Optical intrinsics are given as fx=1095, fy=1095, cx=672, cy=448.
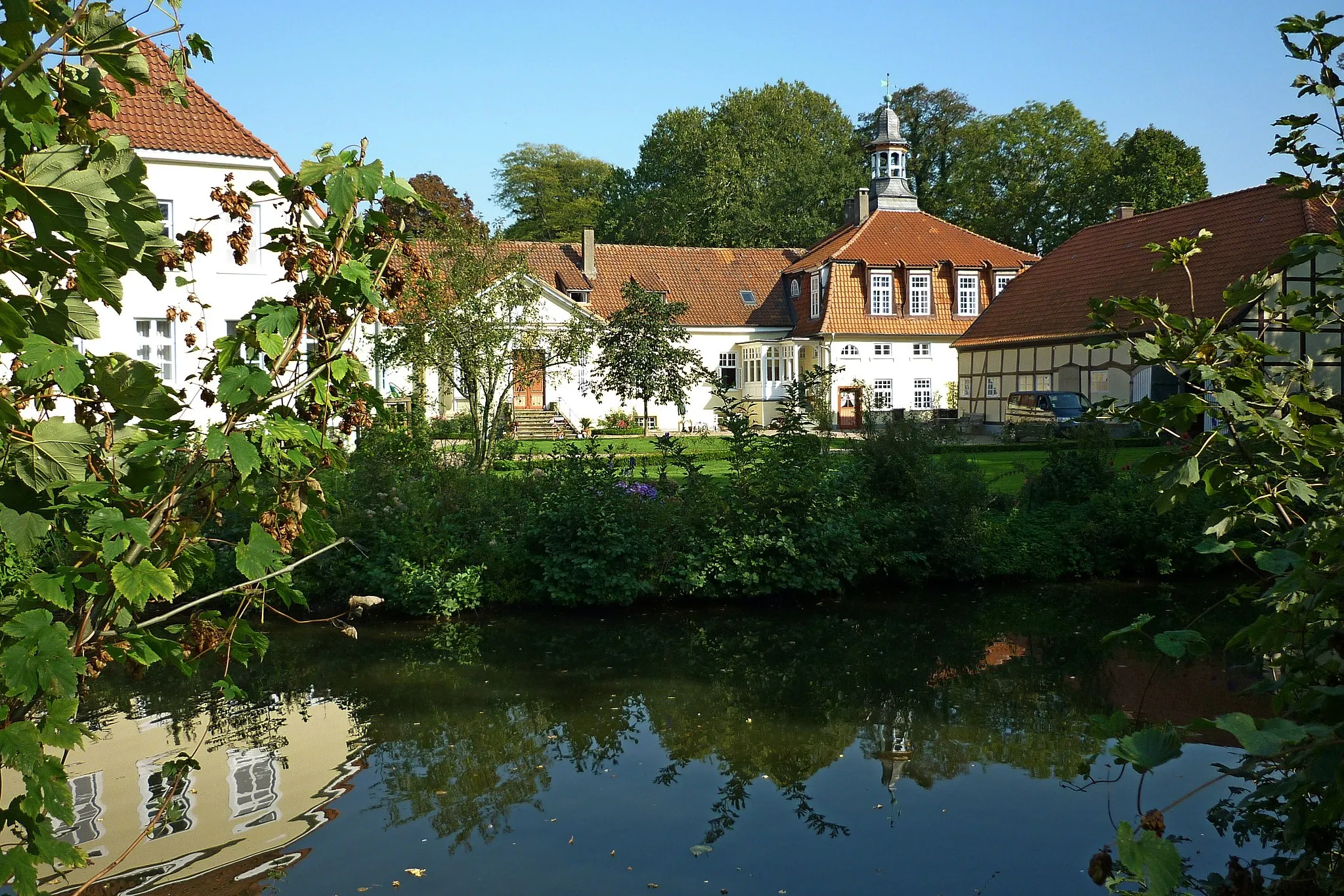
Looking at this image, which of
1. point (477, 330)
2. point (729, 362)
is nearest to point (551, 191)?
point (729, 362)

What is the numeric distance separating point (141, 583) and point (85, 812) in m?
4.71

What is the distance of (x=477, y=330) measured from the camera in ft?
58.0

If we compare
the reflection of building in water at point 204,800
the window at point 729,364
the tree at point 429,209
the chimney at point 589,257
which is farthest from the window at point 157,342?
the window at point 729,364

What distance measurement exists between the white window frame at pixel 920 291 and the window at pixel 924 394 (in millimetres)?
2486

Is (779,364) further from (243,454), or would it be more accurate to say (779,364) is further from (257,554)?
(243,454)

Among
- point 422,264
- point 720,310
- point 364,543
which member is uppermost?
point 720,310

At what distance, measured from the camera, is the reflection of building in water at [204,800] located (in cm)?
584

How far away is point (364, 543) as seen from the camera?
1238 centimetres

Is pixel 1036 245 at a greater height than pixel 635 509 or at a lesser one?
greater

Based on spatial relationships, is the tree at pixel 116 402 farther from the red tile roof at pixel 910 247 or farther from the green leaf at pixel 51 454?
the red tile roof at pixel 910 247

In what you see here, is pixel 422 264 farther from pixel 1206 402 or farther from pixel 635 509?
pixel 635 509

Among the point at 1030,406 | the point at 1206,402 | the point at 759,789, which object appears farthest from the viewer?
the point at 1030,406

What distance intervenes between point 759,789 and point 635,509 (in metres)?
5.77

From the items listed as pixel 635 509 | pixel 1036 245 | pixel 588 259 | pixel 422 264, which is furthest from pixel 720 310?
pixel 422 264
